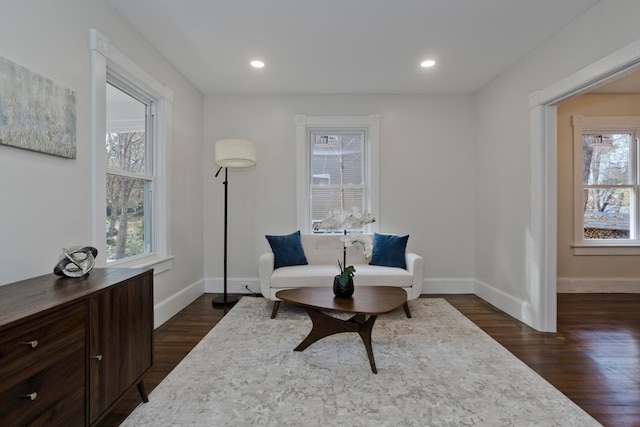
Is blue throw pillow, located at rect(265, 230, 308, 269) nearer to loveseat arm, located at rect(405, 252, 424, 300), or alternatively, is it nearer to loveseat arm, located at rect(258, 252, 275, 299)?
loveseat arm, located at rect(258, 252, 275, 299)

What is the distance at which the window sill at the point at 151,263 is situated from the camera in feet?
8.14

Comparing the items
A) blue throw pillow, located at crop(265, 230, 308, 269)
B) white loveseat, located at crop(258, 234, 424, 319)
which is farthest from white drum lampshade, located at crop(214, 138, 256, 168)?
white loveseat, located at crop(258, 234, 424, 319)

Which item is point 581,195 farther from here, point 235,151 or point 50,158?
point 50,158

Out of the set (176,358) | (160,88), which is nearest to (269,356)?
(176,358)

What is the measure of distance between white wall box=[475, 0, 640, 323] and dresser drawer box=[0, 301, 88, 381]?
3413 millimetres

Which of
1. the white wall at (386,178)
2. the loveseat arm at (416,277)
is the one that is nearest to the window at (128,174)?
the white wall at (386,178)

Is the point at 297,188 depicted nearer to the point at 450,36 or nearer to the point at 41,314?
the point at 450,36

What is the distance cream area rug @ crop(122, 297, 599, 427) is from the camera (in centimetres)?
162

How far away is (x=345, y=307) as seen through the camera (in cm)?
216

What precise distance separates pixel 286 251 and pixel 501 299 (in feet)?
8.09

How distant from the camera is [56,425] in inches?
45.4

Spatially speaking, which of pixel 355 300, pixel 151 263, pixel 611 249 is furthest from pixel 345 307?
pixel 611 249

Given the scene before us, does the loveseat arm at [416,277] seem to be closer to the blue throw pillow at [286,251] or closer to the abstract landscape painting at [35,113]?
the blue throw pillow at [286,251]

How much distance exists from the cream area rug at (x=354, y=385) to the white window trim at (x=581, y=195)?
2603mm
